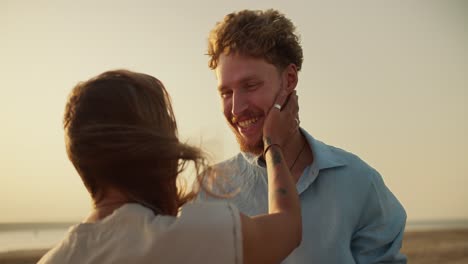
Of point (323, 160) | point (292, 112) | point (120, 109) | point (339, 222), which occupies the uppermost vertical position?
point (120, 109)

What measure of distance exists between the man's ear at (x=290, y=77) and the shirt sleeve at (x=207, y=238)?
6.76 ft

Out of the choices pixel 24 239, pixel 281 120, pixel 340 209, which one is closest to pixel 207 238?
pixel 281 120

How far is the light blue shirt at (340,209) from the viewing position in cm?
343

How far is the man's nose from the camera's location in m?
3.76

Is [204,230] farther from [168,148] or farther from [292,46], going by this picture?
[292,46]

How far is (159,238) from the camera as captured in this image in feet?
6.34

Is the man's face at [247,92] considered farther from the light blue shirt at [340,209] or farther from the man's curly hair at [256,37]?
the light blue shirt at [340,209]

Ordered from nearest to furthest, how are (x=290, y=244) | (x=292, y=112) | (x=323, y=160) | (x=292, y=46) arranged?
(x=290, y=244)
(x=292, y=112)
(x=323, y=160)
(x=292, y=46)

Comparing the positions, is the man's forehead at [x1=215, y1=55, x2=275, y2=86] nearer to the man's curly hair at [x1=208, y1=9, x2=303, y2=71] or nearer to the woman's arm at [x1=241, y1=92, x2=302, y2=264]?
the man's curly hair at [x1=208, y1=9, x2=303, y2=71]

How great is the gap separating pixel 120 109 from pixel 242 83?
1.72 meters

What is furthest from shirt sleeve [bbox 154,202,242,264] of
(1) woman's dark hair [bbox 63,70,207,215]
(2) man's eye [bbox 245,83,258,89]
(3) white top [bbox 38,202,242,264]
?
(2) man's eye [bbox 245,83,258,89]

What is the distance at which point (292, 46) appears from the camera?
3.96 m

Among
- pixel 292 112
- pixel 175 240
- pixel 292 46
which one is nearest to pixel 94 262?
pixel 175 240

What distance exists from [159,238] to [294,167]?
6.49 feet
